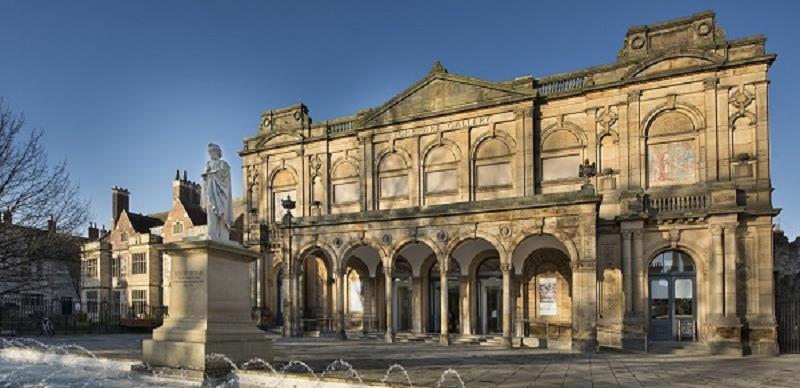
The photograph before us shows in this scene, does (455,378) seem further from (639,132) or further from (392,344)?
(639,132)

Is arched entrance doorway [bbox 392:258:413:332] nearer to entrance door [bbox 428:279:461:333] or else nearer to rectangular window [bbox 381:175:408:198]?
entrance door [bbox 428:279:461:333]

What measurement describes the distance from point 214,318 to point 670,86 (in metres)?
21.2

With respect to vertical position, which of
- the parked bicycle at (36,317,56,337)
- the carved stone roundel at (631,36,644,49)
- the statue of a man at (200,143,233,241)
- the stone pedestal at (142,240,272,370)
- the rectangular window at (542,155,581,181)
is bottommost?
the parked bicycle at (36,317,56,337)

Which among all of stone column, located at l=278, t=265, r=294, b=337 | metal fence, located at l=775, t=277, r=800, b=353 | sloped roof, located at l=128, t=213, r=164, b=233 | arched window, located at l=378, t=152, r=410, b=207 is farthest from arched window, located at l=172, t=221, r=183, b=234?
metal fence, located at l=775, t=277, r=800, b=353

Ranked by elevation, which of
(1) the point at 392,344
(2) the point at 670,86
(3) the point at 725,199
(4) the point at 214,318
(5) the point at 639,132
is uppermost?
(2) the point at 670,86

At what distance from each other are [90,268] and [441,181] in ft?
124

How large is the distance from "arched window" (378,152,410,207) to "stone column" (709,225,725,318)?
14.2 m

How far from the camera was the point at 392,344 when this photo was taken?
76.7 ft

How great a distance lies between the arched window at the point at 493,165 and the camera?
2747 cm

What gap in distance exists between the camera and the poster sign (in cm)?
2588

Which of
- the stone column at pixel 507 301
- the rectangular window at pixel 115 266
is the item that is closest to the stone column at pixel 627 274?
the stone column at pixel 507 301

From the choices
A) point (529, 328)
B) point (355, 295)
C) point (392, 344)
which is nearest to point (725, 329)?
point (529, 328)

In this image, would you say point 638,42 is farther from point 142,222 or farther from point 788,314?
point 142,222

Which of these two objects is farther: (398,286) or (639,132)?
(398,286)
